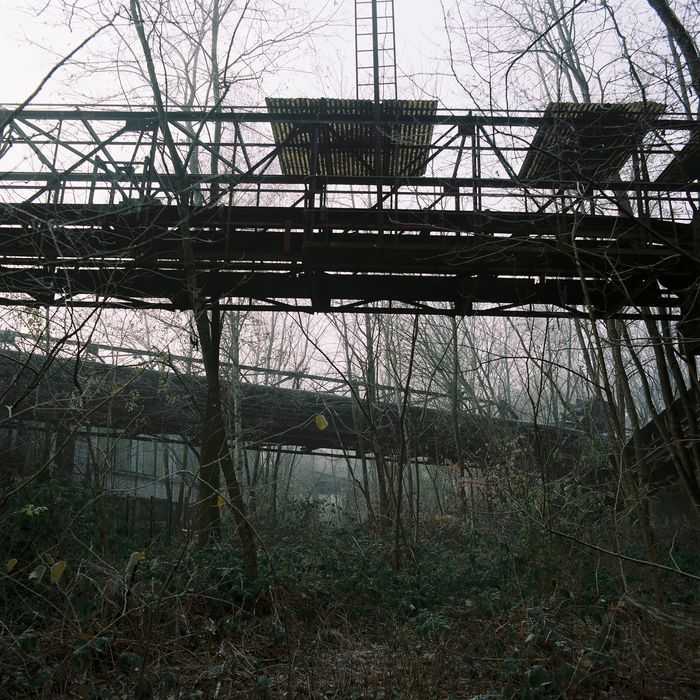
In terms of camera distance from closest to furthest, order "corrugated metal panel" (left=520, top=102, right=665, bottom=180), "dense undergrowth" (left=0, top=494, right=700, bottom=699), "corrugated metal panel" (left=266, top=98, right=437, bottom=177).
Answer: "dense undergrowth" (left=0, top=494, right=700, bottom=699) → "corrugated metal panel" (left=520, top=102, right=665, bottom=180) → "corrugated metal panel" (left=266, top=98, right=437, bottom=177)

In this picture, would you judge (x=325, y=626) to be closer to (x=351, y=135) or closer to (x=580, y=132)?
(x=580, y=132)

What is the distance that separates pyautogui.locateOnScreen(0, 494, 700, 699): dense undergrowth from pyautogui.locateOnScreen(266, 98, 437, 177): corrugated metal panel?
6.48 meters

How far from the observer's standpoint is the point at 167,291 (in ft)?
36.5

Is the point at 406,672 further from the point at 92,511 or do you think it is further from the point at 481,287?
the point at 92,511

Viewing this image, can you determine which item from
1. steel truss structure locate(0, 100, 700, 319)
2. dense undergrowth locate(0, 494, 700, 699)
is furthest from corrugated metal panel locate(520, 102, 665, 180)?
dense undergrowth locate(0, 494, 700, 699)

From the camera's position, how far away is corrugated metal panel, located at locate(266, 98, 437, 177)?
1078cm

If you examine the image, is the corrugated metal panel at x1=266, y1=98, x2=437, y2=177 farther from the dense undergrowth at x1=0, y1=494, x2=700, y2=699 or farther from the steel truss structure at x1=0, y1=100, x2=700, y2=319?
the dense undergrowth at x1=0, y1=494, x2=700, y2=699

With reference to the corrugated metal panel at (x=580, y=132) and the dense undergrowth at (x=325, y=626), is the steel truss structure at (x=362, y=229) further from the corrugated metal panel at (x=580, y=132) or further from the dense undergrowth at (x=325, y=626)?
the dense undergrowth at (x=325, y=626)

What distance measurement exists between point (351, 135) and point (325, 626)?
802cm

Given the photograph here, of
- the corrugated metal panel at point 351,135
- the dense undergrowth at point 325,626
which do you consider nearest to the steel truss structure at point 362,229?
the corrugated metal panel at point 351,135

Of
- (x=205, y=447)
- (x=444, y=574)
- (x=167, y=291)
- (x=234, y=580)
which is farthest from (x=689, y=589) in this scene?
(x=167, y=291)

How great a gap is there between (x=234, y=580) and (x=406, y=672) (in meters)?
2.89

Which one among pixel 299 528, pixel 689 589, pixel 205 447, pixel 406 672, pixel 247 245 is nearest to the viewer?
pixel 406 672

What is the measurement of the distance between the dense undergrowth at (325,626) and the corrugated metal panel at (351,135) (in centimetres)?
648
